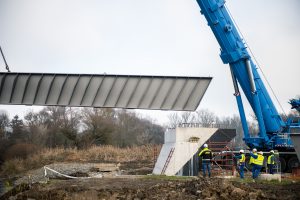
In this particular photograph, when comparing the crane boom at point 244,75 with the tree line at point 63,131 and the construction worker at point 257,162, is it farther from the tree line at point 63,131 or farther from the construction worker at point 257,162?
the tree line at point 63,131

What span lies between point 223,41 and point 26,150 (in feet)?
69.3

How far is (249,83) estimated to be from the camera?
20.5m

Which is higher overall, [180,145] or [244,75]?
[244,75]

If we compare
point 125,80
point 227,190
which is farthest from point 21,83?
point 227,190

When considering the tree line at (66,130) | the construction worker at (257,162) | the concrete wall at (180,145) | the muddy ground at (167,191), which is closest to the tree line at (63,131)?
the tree line at (66,130)

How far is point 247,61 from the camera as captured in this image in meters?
20.5

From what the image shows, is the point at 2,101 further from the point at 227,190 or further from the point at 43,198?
the point at 227,190

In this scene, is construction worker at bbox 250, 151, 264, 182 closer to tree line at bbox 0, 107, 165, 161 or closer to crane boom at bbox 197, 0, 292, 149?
crane boom at bbox 197, 0, 292, 149

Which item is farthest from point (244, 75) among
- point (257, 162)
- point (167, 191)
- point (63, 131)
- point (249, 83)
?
point (63, 131)

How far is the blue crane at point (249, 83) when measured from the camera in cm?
2048

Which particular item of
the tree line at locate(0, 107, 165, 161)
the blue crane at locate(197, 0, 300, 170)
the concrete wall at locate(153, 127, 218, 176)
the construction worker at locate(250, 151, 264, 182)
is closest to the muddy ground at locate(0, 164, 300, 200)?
the construction worker at locate(250, 151, 264, 182)

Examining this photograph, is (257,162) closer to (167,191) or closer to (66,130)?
(167,191)

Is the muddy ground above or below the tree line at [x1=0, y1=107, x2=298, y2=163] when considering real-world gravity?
below

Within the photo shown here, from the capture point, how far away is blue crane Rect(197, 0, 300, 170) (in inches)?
806
